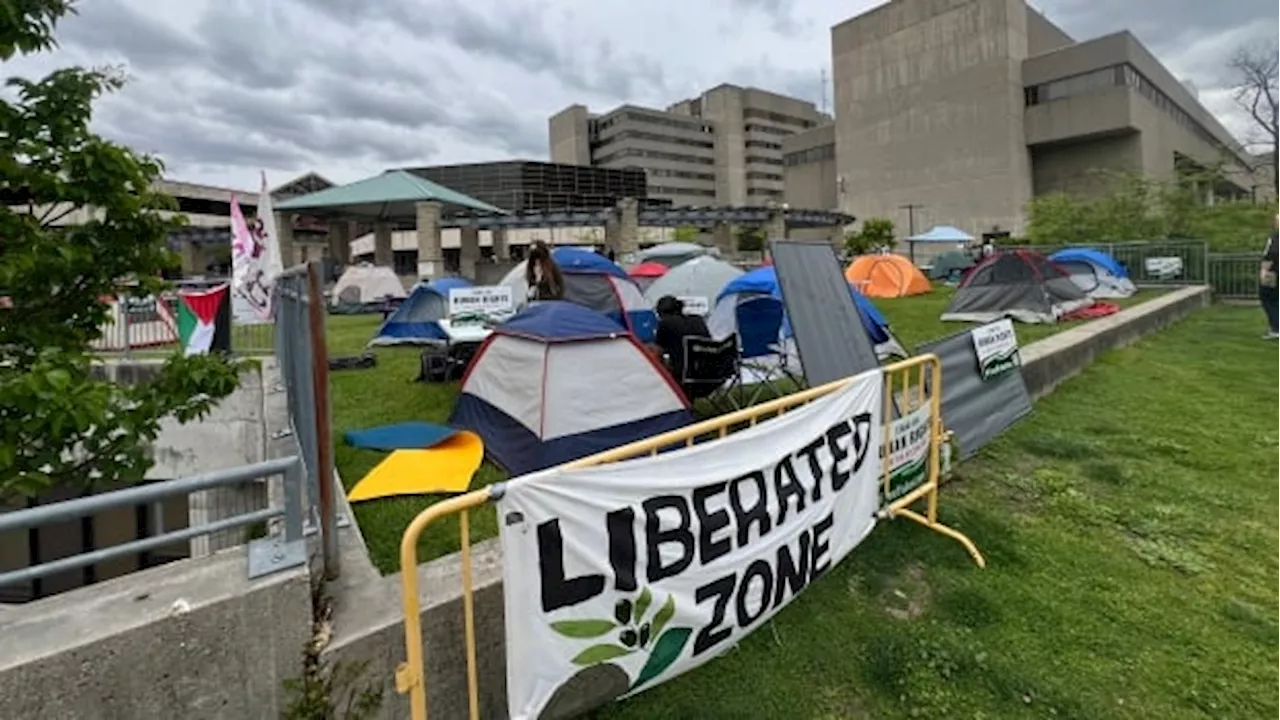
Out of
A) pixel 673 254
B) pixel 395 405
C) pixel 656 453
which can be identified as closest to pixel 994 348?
pixel 656 453

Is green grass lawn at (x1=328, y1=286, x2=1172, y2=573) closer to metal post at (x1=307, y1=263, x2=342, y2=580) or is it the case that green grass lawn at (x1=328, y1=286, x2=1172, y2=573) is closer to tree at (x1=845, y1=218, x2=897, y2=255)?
metal post at (x1=307, y1=263, x2=342, y2=580)

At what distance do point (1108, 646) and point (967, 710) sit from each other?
930 millimetres

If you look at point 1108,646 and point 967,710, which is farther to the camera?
point 1108,646

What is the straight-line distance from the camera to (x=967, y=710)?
8.66 feet

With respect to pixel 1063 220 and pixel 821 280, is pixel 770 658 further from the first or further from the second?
pixel 1063 220

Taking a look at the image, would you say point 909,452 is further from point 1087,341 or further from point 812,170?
point 812,170

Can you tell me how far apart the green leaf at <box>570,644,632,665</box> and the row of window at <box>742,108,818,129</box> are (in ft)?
354

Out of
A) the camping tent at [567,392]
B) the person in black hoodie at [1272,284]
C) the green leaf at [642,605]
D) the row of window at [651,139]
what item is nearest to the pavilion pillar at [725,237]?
the person in black hoodie at [1272,284]

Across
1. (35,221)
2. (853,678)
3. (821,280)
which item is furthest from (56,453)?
(821,280)

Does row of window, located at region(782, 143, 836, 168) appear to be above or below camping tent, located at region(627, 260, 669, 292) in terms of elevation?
above

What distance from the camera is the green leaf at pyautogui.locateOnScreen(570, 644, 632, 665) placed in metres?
2.12

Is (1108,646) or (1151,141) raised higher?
(1151,141)


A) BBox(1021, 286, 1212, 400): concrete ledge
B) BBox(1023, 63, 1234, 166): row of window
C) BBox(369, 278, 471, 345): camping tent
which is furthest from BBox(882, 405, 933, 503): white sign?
BBox(1023, 63, 1234, 166): row of window

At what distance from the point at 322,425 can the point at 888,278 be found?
19254 mm
